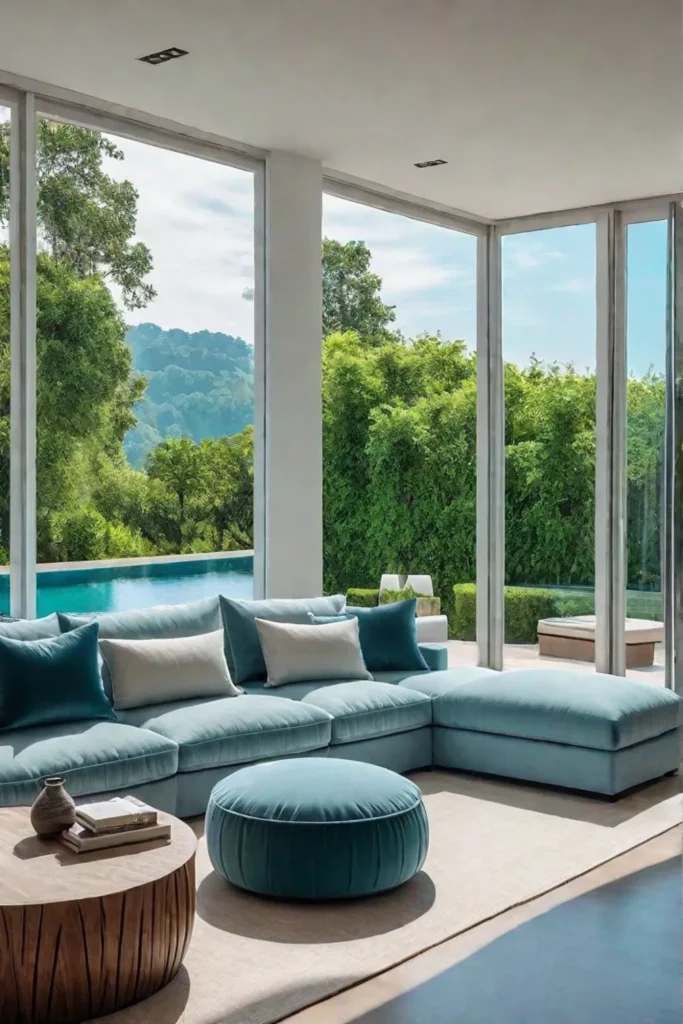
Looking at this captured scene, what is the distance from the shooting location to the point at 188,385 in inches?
237

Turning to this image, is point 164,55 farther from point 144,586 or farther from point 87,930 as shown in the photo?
point 87,930

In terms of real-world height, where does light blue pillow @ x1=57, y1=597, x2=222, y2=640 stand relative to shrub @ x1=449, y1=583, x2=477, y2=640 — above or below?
above

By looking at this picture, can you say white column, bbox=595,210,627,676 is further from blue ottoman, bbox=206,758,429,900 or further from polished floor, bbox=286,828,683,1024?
blue ottoman, bbox=206,758,429,900

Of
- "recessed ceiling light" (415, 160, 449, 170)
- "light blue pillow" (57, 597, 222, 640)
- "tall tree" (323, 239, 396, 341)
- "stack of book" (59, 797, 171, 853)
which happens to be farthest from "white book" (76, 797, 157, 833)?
"recessed ceiling light" (415, 160, 449, 170)

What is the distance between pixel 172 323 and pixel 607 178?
2.88 metres

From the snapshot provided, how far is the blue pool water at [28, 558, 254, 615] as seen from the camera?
213 inches

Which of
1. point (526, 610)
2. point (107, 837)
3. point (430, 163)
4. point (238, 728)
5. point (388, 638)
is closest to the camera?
point (107, 837)

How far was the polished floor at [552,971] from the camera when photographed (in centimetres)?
296

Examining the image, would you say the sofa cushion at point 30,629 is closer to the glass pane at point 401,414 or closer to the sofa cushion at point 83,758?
the sofa cushion at point 83,758

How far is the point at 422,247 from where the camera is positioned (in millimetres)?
7703

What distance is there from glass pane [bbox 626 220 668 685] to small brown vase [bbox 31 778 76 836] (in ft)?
16.2

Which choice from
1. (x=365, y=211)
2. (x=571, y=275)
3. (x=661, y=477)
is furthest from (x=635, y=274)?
(x=365, y=211)

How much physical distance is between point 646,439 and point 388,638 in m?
2.53

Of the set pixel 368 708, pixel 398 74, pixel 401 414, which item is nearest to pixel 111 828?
pixel 368 708
